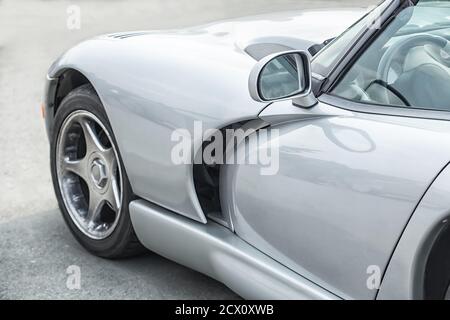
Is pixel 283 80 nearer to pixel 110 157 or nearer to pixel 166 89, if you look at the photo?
pixel 166 89

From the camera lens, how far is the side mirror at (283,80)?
2.19m

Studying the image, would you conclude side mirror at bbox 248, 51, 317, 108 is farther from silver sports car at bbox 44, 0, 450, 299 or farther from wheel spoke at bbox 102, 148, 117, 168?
wheel spoke at bbox 102, 148, 117, 168

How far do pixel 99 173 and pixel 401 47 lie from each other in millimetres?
1479

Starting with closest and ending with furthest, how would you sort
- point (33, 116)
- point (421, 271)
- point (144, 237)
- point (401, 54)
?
point (421, 271)
point (401, 54)
point (144, 237)
point (33, 116)

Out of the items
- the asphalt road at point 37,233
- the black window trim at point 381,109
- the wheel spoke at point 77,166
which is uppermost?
the black window trim at point 381,109

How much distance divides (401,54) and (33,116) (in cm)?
372

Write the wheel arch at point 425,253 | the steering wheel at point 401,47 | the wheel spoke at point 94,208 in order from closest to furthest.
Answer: the wheel arch at point 425,253
the steering wheel at point 401,47
the wheel spoke at point 94,208

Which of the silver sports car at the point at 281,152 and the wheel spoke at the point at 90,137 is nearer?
the silver sports car at the point at 281,152

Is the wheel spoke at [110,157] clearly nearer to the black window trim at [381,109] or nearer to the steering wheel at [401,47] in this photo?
the black window trim at [381,109]

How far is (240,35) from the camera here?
10.6 ft

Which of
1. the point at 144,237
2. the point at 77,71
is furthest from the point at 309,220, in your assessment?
the point at 77,71

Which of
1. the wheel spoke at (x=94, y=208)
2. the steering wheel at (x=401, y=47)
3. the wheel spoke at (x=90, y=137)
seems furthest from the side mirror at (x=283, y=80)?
the wheel spoke at (x=94, y=208)

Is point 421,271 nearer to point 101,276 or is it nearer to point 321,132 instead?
point 321,132

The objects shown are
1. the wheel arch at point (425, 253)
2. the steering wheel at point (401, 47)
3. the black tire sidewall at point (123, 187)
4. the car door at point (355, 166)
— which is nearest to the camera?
the wheel arch at point (425, 253)
